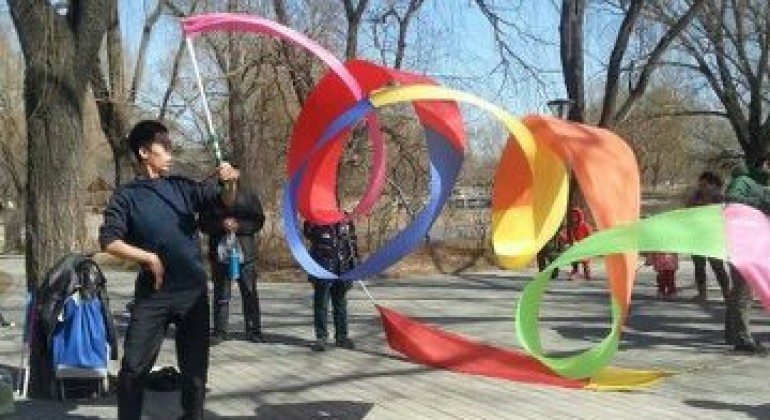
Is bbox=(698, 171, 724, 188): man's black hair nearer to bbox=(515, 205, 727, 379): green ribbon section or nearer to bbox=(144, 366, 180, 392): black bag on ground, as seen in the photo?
bbox=(515, 205, 727, 379): green ribbon section

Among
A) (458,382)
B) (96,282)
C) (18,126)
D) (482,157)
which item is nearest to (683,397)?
(458,382)

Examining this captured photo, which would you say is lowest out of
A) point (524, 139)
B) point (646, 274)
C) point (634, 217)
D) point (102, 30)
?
point (646, 274)

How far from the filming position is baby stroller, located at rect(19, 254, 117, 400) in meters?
7.00

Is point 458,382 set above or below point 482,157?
below

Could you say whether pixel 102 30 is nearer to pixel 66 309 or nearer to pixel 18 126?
pixel 66 309

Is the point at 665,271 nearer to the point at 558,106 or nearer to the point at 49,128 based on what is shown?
the point at 558,106

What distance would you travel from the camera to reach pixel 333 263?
29.9ft

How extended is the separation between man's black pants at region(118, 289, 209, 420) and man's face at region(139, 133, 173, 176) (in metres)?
0.74

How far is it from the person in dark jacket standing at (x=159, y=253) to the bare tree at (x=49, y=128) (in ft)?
8.30

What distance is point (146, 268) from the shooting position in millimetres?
5523

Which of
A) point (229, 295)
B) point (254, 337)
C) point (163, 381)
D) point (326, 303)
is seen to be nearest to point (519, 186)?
point (163, 381)

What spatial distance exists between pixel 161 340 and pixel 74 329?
155 cm

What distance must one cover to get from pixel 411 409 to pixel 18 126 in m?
28.6

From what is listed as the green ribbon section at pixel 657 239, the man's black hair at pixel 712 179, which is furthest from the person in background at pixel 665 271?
the green ribbon section at pixel 657 239
